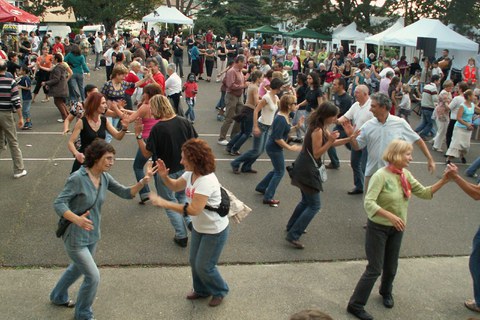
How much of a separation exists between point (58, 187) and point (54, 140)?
3.29 m

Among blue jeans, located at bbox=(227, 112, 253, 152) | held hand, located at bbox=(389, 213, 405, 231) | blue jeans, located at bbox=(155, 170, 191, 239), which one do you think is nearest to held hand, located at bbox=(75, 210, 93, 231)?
blue jeans, located at bbox=(155, 170, 191, 239)

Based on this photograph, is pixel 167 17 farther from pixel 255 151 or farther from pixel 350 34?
pixel 255 151

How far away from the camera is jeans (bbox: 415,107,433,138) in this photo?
12.5m

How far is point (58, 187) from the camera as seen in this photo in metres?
7.82

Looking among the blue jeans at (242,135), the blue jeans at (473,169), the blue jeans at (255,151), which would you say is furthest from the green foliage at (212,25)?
the blue jeans at (473,169)

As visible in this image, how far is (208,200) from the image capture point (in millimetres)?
4215

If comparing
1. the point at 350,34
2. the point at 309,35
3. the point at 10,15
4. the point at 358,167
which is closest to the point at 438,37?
the point at 350,34

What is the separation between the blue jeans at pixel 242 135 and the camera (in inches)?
380

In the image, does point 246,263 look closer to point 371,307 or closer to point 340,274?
point 340,274

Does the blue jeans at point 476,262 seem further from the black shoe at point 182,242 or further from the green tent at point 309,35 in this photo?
the green tent at point 309,35

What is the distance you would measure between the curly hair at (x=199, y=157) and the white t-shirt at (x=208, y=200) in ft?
0.22

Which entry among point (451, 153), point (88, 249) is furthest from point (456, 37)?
point (88, 249)

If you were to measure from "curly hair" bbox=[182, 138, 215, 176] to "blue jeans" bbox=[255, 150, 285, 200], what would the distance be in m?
3.13

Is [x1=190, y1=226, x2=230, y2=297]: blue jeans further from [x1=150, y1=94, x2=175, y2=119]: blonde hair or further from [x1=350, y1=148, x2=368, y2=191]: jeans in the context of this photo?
[x1=350, y1=148, x2=368, y2=191]: jeans
